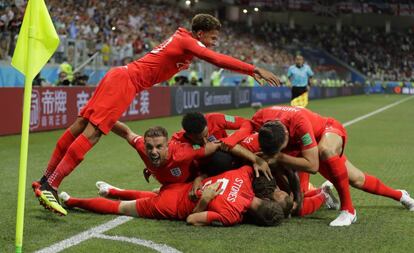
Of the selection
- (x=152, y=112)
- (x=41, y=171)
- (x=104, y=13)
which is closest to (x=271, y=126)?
(x=41, y=171)

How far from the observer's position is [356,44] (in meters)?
65.1

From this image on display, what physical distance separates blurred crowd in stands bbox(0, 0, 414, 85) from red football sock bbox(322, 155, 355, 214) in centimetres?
1272

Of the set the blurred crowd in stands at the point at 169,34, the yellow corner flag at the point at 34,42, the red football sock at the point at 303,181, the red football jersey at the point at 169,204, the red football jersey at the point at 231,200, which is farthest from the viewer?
the blurred crowd in stands at the point at 169,34

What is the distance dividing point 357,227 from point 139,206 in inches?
74.9

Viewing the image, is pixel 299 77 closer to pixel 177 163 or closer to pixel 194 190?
pixel 177 163

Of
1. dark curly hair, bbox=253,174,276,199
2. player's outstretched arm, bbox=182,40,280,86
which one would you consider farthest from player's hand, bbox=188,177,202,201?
player's outstretched arm, bbox=182,40,280,86

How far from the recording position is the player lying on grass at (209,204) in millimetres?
5301

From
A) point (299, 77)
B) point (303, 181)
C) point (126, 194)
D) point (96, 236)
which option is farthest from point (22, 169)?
point (299, 77)

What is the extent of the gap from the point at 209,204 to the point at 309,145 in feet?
3.23

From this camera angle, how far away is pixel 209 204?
5.38 metres

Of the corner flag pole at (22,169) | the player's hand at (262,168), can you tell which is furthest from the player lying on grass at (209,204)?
the corner flag pole at (22,169)

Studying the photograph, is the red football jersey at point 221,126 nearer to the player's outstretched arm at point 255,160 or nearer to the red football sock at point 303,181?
the player's outstretched arm at point 255,160

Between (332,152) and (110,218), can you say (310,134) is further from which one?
(110,218)

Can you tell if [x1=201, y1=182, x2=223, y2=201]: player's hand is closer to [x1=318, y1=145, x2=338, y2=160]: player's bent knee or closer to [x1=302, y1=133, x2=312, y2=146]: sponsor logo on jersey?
[x1=302, y1=133, x2=312, y2=146]: sponsor logo on jersey
